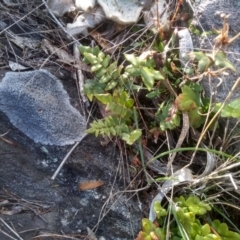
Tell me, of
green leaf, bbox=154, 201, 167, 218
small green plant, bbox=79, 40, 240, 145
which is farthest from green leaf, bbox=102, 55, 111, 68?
green leaf, bbox=154, 201, 167, 218

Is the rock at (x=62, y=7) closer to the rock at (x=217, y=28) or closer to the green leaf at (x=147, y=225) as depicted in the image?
the rock at (x=217, y=28)

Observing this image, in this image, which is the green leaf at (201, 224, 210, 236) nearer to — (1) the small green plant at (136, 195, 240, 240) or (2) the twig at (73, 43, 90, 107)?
(1) the small green plant at (136, 195, 240, 240)

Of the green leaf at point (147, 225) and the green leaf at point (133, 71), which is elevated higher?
the green leaf at point (133, 71)

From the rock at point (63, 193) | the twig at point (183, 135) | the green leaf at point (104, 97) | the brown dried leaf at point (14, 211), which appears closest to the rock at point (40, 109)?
the rock at point (63, 193)

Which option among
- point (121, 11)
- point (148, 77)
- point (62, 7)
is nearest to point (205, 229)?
point (148, 77)

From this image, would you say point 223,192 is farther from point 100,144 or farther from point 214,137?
point 100,144

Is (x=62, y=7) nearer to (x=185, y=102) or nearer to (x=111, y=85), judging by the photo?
(x=111, y=85)

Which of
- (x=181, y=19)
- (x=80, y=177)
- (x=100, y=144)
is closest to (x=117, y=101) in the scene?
(x=100, y=144)
